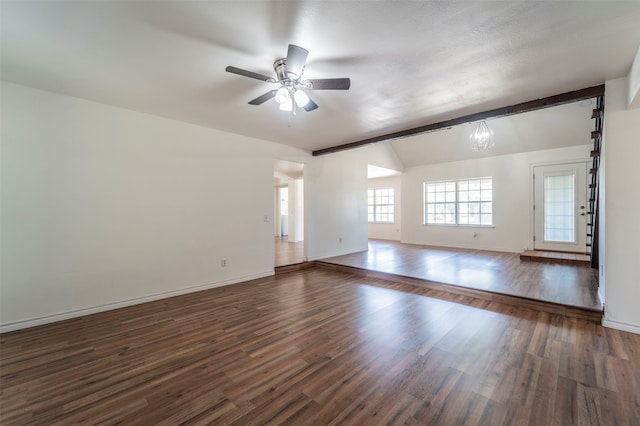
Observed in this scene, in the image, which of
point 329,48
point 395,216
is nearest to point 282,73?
point 329,48

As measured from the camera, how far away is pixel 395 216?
969 centimetres

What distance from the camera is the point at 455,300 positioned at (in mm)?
3666

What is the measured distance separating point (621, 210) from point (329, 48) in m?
3.37

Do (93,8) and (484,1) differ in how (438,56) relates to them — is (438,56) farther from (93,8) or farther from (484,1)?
(93,8)

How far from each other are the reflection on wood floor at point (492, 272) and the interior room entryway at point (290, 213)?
1322 mm

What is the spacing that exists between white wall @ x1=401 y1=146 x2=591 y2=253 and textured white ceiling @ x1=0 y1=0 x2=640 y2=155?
456 centimetres

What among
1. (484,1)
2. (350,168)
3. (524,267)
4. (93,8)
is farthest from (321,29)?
(524,267)

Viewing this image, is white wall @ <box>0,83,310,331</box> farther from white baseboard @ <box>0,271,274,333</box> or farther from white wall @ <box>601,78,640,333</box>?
white wall @ <box>601,78,640,333</box>

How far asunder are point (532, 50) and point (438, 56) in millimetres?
764

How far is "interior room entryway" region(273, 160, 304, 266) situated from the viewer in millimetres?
6570

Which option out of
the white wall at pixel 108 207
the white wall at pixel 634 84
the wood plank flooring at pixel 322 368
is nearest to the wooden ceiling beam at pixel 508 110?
Result: the white wall at pixel 634 84

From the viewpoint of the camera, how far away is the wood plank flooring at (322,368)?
163cm

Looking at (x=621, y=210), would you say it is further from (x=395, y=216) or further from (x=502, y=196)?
(x=395, y=216)

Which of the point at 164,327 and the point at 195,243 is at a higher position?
the point at 195,243
